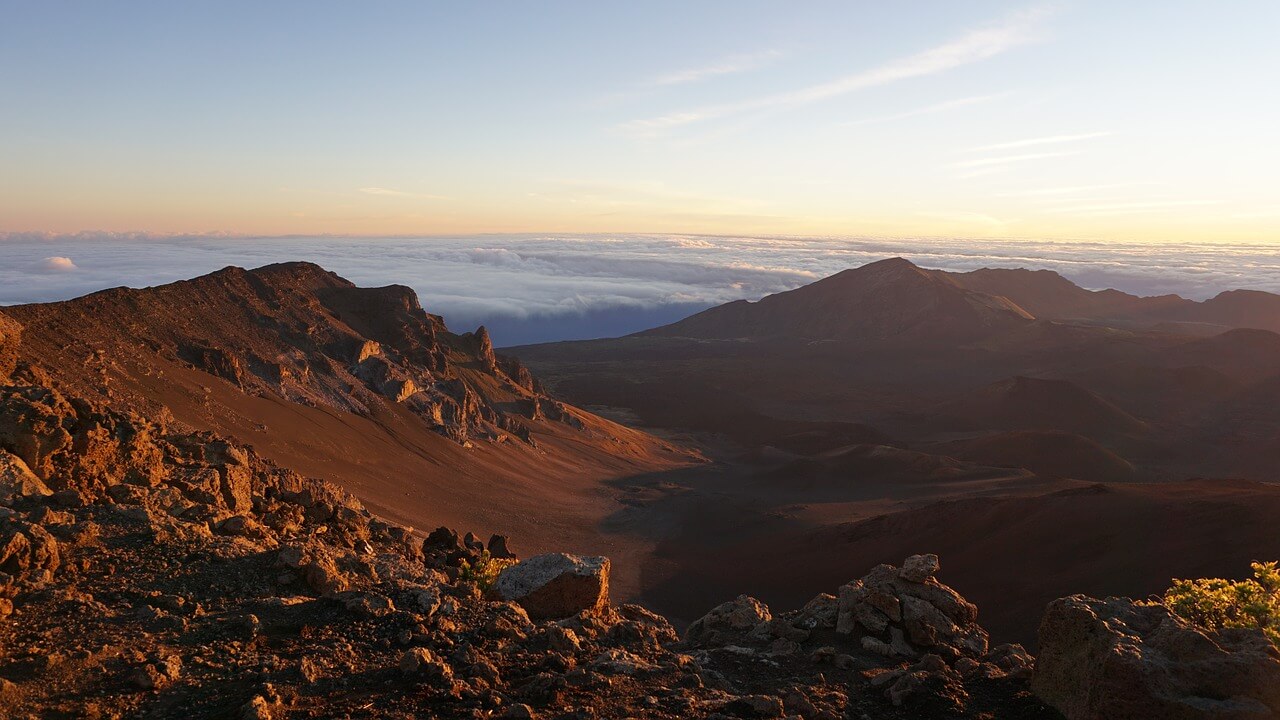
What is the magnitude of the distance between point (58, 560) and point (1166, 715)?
10.2 m

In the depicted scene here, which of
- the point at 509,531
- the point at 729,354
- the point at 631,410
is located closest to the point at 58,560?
the point at 509,531

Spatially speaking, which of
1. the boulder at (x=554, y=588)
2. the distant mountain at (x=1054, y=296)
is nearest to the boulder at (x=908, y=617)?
the boulder at (x=554, y=588)

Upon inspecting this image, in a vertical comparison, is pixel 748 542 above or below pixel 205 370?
below

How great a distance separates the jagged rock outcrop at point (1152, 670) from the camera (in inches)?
283

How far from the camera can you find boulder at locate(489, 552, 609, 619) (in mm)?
11336

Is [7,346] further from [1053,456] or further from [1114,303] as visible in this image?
[1114,303]

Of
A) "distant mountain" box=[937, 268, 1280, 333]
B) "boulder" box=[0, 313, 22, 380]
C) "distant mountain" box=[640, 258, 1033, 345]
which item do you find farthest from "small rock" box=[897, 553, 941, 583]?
"distant mountain" box=[937, 268, 1280, 333]

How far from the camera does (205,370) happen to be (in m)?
31.0

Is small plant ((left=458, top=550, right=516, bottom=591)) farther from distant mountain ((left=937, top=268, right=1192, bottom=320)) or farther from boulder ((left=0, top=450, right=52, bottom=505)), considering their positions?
distant mountain ((left=937, top=268, right=1192, bottom=320))

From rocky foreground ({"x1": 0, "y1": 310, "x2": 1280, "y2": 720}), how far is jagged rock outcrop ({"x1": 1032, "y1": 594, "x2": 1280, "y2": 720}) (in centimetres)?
2

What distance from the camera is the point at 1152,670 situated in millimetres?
7414

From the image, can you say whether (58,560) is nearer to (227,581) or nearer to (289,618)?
(227,581)

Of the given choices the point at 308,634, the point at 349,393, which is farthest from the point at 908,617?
the point at 349,393

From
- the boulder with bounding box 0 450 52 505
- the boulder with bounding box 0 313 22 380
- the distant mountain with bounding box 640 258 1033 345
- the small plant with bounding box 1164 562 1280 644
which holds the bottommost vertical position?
the distant mountain with bounding box 640 258 1033 345
